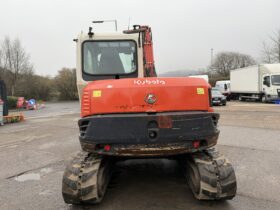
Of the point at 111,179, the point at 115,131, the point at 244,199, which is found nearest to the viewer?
the point at 115,131

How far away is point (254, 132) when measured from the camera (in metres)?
10.6

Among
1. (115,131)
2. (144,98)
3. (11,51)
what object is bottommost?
(115,131)

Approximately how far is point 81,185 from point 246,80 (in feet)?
93.0

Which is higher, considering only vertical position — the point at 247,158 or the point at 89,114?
the point at 89,114

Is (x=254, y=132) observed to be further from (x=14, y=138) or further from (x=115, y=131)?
(x=14, y=138)

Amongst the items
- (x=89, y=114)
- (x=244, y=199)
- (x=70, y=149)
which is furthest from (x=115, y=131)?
(x=70, y=149)

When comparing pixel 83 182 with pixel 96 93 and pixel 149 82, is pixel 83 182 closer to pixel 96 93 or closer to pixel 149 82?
pixel 96 93

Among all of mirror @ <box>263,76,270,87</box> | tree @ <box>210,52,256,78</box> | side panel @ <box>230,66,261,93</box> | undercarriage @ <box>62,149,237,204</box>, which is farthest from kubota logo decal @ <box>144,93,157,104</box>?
tree @ <box>210,52,256,78</box>

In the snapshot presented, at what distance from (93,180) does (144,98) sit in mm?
1365

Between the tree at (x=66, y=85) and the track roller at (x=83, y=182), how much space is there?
4393 cm

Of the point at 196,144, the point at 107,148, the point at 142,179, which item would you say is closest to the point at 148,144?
the point at 107,148

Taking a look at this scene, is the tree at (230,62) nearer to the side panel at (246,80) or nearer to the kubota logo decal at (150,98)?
the side panel at (246,80)

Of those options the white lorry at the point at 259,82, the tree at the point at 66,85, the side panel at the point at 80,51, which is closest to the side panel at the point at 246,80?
the white lorry at the point at 259,82

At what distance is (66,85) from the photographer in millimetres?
47688
